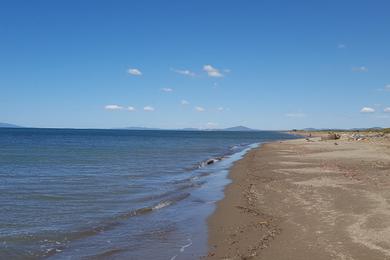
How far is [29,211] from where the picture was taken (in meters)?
15.7

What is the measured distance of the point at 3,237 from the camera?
1207 cm

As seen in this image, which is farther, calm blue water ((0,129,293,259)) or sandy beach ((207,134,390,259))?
calm blue water ((0,129,293,259))

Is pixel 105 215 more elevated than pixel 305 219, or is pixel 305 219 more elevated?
pixel 305 219

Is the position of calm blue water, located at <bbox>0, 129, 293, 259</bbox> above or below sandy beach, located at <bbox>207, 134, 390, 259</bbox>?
below

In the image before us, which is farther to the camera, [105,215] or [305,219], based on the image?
[105,215]

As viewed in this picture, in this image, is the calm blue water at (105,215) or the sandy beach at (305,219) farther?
the calm blue water at (105,215)

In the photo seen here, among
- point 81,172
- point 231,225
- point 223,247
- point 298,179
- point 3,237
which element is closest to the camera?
point 223,247

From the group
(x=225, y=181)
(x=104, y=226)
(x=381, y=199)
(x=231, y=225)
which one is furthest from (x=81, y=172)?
(x=381, y=199)

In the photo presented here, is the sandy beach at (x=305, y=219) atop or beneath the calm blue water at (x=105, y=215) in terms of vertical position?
atop

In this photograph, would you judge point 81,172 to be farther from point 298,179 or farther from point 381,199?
point 381,199

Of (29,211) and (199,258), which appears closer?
(199,258)

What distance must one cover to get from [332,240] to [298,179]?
12.4 m

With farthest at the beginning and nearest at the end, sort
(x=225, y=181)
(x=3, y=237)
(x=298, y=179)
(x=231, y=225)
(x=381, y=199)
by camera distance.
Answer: (x=225, y=181)
(x=298, y=179)
(x=381, y=199)
(x=231, y=225)
(x=3, y=237)

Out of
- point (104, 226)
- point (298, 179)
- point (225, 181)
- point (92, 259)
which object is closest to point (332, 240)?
point (92, 259)
